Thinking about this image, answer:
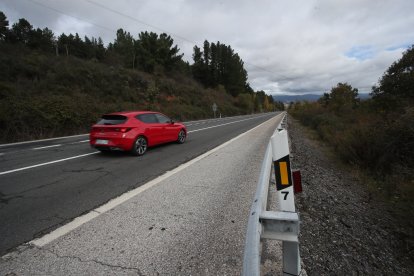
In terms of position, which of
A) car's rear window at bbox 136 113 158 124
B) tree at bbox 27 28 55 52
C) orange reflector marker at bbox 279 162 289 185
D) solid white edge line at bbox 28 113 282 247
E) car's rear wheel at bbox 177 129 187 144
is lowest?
solid white edge line at bbox 28 113 282 247

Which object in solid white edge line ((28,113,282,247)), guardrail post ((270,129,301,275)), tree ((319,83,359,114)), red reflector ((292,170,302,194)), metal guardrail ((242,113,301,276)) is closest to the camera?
metal guardrail ((242,113,301,276))

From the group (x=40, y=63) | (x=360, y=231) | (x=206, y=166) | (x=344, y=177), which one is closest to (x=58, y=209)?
(x=206, y=166)

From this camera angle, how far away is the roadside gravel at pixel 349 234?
269cm

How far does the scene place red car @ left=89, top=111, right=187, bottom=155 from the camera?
7469 millimetres

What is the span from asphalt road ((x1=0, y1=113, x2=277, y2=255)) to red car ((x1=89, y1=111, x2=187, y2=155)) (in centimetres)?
38

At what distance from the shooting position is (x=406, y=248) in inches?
127

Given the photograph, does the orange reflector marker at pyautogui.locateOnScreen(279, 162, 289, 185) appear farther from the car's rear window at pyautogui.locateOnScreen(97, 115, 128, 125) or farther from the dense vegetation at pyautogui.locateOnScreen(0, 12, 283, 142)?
the dense vegetation at pyautogui.locateOnScreen(0, 12, 283, 142)

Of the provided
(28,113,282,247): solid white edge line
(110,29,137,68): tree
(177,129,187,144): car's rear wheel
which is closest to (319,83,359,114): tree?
(177,129,187,144): car's rear wheel

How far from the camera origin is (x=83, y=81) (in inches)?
956

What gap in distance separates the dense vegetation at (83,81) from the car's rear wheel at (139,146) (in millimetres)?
8245

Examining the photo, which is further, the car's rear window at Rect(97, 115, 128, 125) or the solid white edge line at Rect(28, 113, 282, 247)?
the car's rear window at Rect(97, 115, 128, 125)

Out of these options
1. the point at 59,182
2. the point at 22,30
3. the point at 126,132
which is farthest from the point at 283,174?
the point at 22,30

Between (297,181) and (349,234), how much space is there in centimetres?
190

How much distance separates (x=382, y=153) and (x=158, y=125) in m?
7.29
